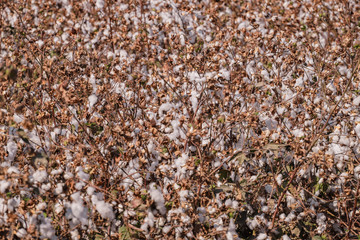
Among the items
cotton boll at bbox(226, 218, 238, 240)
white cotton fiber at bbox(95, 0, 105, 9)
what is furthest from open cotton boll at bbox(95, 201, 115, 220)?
white cotton fiber at bbox(95, 0, 105, 9)

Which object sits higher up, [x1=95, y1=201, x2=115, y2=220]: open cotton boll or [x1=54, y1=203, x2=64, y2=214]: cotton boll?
[x1=54, y1=203, x2=64, y2=214]: cotton boll

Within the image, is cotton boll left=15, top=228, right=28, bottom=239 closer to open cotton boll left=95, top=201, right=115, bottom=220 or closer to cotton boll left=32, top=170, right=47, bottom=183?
cotton boll left=32, top=170, right=47, bottom=183

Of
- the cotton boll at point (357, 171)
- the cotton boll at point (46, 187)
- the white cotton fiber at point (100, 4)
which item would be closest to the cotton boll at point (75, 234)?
the cotton boll at point (46, 187)

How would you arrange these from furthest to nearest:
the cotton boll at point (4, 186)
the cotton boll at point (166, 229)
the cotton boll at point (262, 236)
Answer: the cotton boll at point (262, 236), the cotton boll at point (166, 229), the cotton boll at point (4, 186)

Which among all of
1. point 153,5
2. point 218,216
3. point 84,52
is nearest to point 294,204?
point 218,216

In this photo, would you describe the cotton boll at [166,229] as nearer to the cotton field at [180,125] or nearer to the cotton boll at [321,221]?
the cotton field at [180,125]

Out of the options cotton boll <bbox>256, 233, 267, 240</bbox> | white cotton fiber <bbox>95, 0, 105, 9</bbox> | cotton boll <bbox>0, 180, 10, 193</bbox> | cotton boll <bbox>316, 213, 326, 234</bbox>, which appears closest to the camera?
cotton boll <bbox>0, 180, 10, 193</bbox>

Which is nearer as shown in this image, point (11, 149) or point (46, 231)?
point (46, 231)

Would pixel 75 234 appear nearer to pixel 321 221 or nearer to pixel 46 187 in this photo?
pixel 46 187

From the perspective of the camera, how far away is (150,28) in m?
4.41

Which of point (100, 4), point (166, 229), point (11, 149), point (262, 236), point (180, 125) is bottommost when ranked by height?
point (262, 236)

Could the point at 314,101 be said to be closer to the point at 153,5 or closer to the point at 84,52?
the point at 84,52

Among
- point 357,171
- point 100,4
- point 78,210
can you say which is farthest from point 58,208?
point 100,4

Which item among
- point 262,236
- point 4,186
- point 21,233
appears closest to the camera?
point 4,186
